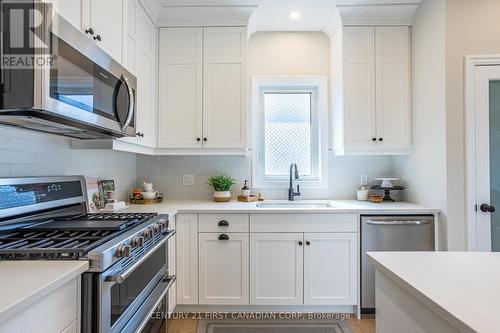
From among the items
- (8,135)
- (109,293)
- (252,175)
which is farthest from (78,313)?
(252,175)

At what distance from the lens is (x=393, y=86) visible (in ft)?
8.57

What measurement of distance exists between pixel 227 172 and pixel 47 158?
1.58 m

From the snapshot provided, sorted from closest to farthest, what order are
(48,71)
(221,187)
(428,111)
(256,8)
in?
1. (48,71)
2. (428,111)
3. (256,8)
4. (221,187)

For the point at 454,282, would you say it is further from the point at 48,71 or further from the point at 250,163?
the point at 250,163

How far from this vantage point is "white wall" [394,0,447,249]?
7.25 feet

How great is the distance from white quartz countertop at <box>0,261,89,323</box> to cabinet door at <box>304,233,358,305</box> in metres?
1.73

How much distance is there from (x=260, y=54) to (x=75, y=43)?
210 cm

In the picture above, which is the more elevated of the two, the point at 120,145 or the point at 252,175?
the point at 120,145

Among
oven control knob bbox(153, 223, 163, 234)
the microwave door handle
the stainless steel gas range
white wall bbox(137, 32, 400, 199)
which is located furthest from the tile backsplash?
the microwave door handle

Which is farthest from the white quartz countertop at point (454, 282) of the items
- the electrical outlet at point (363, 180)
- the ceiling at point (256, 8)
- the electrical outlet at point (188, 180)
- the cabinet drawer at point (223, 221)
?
the ceiling at point (256, 8)

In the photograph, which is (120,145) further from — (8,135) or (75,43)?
(75,43)

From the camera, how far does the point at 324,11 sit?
261cm

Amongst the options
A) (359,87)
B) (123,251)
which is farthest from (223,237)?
(359,87)

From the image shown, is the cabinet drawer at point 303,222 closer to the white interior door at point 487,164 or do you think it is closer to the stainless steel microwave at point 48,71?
the white interior door at point 487,164
